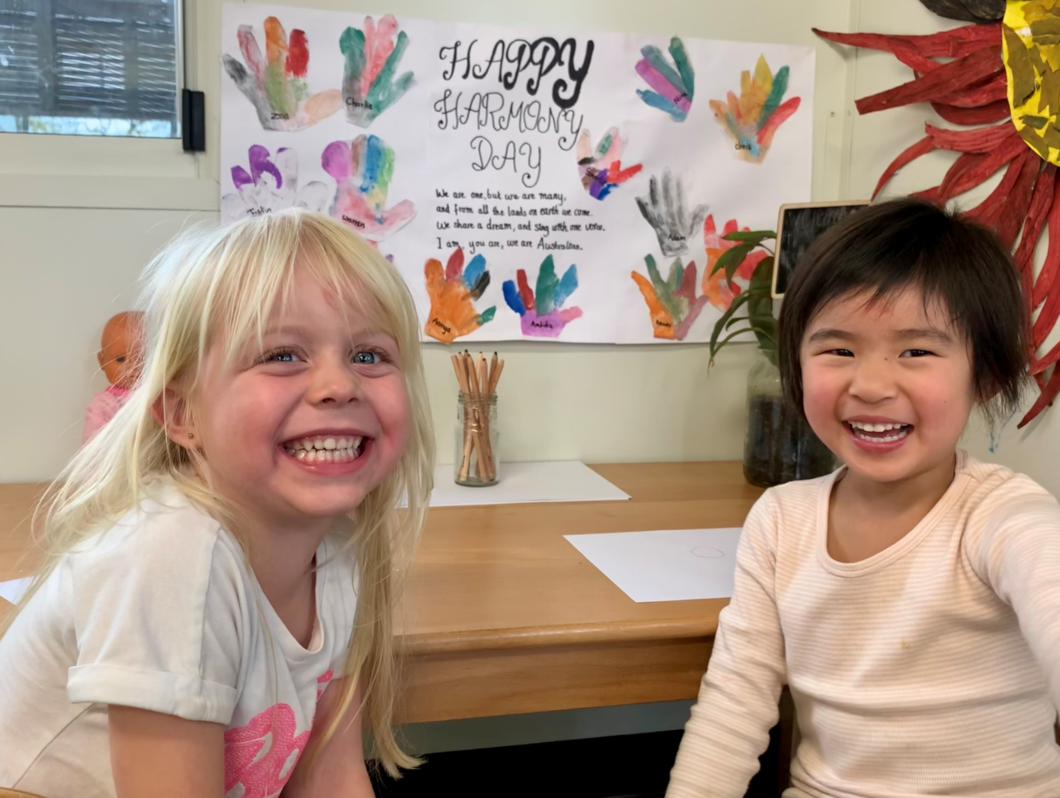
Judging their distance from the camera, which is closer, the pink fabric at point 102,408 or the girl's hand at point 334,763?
the girl's hand at point 334,763

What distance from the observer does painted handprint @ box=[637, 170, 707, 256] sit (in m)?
1.30

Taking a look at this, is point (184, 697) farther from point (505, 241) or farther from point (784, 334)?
point (505, 241)

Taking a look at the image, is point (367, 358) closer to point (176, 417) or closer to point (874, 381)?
point (176, 417)

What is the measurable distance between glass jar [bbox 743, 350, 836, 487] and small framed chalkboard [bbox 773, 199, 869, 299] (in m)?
0.11

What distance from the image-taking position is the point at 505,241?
1264mm

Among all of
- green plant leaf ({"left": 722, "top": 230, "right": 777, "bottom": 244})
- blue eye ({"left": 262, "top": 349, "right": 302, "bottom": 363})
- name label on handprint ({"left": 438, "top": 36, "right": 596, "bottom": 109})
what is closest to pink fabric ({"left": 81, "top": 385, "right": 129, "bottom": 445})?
blue eye ({"left": 262, "top": 349, "right": 302, "bottom": 363})

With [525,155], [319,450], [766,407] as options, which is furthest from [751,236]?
[319,450]

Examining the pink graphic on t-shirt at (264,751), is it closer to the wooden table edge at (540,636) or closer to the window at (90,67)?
the wooden table edge at (540,636)

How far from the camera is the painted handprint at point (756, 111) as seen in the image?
1.31 meters

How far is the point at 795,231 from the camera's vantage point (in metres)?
1.17

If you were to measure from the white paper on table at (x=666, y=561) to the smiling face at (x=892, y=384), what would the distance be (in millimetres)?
207

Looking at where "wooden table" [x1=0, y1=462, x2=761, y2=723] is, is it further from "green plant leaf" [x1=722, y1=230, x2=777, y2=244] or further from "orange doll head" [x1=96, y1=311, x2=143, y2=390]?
"green plant leaf" [x1=722, y1=230, x2=777, y2=244]

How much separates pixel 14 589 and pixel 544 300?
0.78 metres

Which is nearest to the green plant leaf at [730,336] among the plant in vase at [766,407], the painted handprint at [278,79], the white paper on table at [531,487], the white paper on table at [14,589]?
the plant in vase at [766,407]
